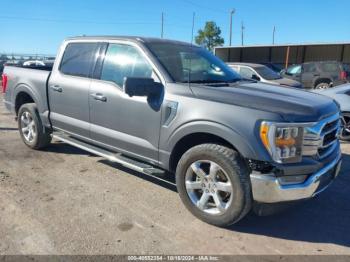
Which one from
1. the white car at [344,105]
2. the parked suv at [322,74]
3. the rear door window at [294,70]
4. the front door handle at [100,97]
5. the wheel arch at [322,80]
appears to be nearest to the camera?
the front door handle at [100,97]

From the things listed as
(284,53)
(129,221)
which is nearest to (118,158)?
(129,221)

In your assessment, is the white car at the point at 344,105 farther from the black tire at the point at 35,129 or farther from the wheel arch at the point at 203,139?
the black tire at the point at 35,129

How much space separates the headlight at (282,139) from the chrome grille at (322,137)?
10 centimetres

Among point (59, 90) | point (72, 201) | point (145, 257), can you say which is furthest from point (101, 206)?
point (59, 90)

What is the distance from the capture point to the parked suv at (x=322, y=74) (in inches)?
671

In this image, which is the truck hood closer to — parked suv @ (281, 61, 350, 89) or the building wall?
parked suv @ (281, 61, 350, 89)

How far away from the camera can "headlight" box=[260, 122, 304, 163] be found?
328 centimetres

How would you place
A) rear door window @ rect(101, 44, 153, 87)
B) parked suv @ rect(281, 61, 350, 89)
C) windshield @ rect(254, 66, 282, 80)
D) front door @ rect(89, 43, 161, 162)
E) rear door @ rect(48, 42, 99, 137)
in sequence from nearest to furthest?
1. front door @ rect(89, 43, 161, 162)
2. rear door window @ rect(101, 44, 153, 87)
3. rear door @ rect(48, 42, 99, 137)
4. windshield @ rect(254, 66, 282, 80)
5. parked suv @ rect(281, 61, 350, 89)

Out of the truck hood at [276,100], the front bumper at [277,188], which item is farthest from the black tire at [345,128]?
the front bumper at [277,188]

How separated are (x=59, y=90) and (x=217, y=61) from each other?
89.7 inches

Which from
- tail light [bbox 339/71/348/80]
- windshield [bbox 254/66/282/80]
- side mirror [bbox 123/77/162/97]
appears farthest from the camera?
tail light [bbox 339/71/348/80]

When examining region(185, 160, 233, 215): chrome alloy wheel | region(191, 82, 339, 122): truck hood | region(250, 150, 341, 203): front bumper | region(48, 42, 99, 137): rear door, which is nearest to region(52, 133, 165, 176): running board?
region(48, 42, 99, 137): rear door

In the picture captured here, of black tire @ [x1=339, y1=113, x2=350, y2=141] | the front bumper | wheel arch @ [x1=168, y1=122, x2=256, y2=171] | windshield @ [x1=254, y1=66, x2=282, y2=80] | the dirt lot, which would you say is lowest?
the dirt lot

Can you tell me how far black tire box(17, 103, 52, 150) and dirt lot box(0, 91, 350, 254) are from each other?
85cm
